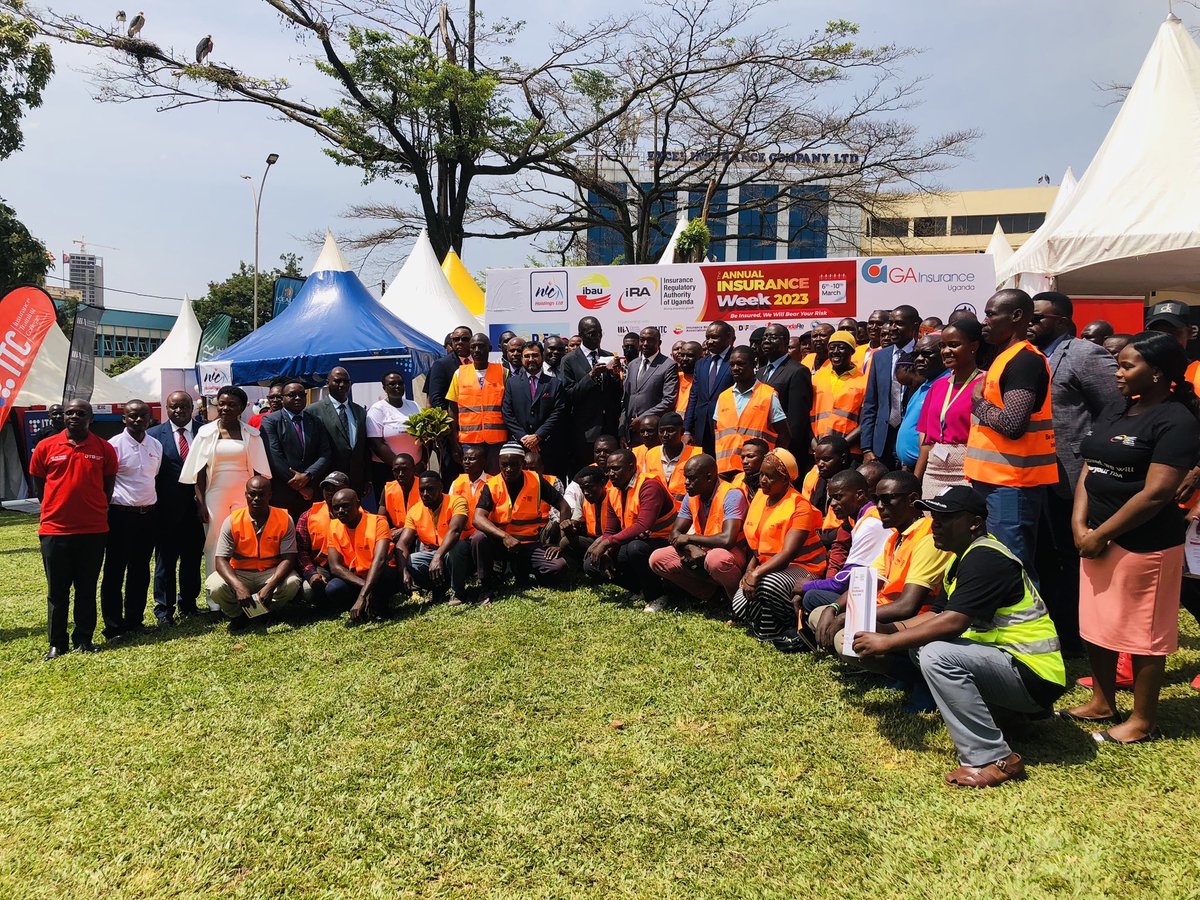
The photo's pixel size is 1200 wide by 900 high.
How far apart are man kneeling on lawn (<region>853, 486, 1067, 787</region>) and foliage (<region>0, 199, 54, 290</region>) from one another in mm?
23900

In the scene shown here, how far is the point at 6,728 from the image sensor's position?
15.1 feet

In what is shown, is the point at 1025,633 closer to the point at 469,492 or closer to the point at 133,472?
the point at 469,492

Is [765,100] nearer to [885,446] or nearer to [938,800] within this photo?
[885,446]

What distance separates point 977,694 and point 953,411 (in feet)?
6.17

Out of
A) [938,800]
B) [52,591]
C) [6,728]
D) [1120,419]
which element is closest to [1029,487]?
[1120,419]

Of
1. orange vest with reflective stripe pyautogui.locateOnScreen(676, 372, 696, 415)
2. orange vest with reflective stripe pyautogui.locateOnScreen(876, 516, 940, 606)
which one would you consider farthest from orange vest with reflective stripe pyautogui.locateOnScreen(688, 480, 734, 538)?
orange vest with reflective stripe pyautogui.locateOnScreen(876, 516, 940, 606)

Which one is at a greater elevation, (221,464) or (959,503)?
(959,503)

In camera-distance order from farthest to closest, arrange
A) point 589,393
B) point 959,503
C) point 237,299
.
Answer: point 237,299 < point 589,393 < point 959,503

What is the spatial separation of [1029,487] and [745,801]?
226 centimetres

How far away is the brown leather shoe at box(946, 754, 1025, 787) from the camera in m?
3.40

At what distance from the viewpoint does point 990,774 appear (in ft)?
11.2

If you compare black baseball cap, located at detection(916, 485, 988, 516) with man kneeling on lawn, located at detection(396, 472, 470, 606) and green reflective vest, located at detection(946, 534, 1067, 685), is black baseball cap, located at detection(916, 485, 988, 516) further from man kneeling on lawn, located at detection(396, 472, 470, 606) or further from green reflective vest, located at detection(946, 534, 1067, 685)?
man kneeling on lawn, located at detection(396, 472, 470, 606)

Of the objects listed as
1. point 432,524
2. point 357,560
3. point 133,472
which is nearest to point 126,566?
point 133,472

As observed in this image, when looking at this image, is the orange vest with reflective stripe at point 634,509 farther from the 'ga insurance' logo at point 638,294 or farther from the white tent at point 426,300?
the white tent at point 426,300
